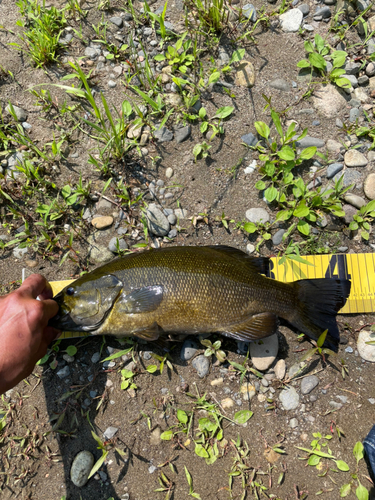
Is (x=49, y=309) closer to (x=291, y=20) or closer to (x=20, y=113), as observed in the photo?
(x=20, y=113)

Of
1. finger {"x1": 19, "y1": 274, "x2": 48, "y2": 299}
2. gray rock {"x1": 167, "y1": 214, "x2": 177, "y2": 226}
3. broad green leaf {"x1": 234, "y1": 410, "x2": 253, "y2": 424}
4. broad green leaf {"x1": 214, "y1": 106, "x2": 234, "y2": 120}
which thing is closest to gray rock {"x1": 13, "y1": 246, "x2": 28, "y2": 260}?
finger {"x1": 19, "y1": 274, "x2": 48, "y2": 299}

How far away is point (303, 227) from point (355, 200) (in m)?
0.76

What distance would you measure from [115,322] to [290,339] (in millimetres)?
2122

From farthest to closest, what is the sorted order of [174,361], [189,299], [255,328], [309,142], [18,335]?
[309,142] < [174,361] < [255,328] < [189,299] < [18,335]

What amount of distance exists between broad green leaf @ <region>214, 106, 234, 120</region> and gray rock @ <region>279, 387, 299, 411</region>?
3.55m

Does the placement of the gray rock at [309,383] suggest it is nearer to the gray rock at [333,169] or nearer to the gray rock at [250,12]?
the gray rock at [333,169]

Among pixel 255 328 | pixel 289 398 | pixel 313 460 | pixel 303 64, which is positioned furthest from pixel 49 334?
pixel 303 64

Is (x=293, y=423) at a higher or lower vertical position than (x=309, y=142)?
lower

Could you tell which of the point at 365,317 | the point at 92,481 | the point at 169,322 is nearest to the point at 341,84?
the point at 365,317

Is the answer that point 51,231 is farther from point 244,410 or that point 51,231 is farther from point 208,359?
point 244,410

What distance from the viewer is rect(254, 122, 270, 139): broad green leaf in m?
4.19

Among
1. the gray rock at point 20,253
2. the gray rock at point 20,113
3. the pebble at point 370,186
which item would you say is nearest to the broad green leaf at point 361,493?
the pebble at point 370,186

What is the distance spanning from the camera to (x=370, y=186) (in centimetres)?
408

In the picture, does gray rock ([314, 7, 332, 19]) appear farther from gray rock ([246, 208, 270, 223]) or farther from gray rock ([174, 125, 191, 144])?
gray rock ([246, 208, 270, 223])
